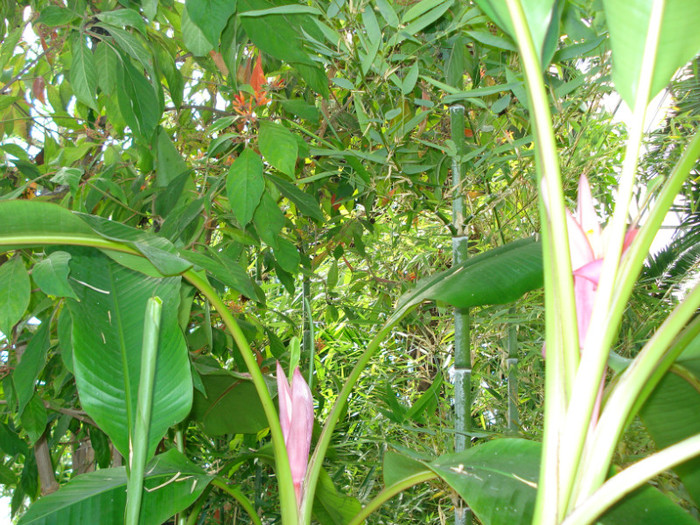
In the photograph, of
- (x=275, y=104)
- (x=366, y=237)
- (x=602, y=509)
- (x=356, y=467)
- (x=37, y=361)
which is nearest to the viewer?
(x=602, y=509)

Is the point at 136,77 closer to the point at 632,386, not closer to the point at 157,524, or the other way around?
the point at 157,524

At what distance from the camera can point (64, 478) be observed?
1492mm

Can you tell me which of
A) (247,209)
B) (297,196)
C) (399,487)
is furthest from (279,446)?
(297,196)

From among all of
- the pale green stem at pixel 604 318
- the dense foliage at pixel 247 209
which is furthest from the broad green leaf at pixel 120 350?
the pale green stem at pixel 604 318

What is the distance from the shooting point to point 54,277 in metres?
0.46

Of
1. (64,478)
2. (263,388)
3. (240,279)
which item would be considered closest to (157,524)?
(263,388)

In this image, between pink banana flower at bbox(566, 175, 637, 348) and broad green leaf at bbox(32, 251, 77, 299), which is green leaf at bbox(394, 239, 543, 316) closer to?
pink banana flower at bbox(566, 175, 637, 348)

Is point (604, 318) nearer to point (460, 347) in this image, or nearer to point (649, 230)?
point (649, 230)

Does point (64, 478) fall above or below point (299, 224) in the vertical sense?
below

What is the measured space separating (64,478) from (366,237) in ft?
3.42

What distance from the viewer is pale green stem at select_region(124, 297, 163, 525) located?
1.18ft

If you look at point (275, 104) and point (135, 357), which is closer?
point (135, 357)

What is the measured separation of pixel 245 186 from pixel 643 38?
414 mm

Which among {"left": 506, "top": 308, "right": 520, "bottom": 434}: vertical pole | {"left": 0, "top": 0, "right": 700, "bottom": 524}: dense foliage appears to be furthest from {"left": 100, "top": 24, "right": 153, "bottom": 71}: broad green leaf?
{"left": 506, "top": 308, "right": 520, "bottom": 434}: vertical pole
